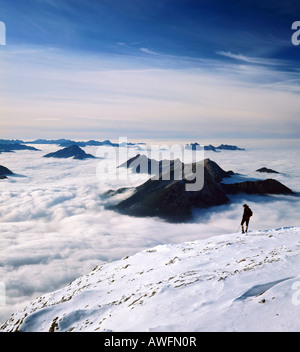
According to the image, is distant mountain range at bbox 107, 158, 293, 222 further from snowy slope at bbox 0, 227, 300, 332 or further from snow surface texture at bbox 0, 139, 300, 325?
snowy slope at bbox 0, 227, 300, 332

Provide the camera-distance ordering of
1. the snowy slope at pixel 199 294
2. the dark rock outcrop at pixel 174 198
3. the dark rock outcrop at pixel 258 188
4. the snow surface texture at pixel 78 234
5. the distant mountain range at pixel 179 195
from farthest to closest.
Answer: the dark rock outcrop at pixel 258 188, the distant mountain range at pixel 179 195, the dark rock outcrop at pixel 174 198, the snow surface texture at pixel 78 234, the snowy slope at pixel 199 294

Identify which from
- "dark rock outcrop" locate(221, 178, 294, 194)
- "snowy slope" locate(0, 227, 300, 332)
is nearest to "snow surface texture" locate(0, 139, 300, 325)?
"dark rock outcrop" locate(221, 178, 294, 194)

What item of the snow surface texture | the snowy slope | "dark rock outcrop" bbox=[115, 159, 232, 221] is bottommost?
the snow surface texture

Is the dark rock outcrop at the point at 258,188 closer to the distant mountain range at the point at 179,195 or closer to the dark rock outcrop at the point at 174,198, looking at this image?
the distant mountain range at the point at 179,195

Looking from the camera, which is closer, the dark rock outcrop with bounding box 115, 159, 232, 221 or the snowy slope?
the snowy slope

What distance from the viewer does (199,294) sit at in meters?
11.9

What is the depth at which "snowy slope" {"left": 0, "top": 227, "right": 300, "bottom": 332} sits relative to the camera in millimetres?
9016

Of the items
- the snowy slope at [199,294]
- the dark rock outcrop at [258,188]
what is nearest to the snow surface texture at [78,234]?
the dark rock outcrop at [258,188]

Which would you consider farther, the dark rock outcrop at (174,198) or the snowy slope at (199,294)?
the dark rock outcrop at (174,198)

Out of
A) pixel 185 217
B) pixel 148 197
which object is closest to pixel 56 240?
pixel 148 197

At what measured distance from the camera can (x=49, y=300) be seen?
2188 centimetres

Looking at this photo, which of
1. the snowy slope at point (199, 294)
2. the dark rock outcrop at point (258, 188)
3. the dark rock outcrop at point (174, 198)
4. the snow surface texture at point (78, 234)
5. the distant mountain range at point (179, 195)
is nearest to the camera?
the snowy slope at point (199, 294)

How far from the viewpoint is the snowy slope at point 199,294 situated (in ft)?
29.6
